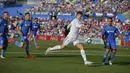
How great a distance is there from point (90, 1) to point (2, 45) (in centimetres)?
5178

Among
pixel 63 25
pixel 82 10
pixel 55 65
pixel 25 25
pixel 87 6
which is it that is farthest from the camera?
pixel 87 6

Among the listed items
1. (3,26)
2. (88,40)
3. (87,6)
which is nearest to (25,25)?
(3,26)

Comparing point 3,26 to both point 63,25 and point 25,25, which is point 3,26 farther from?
point 63,25

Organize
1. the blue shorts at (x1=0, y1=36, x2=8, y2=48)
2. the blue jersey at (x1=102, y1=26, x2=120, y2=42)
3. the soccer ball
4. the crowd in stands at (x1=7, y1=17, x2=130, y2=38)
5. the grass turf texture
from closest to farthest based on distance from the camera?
the grass turf texture < the blue jersey at (x1=102, y1=26, x2=120, y2=42) < the blue shorts at (x1=0, y1=36, x2=8, y2=48) < the soccer ball < the crowd in stands at (x1=7, y1=17, x2=130, y2=38)

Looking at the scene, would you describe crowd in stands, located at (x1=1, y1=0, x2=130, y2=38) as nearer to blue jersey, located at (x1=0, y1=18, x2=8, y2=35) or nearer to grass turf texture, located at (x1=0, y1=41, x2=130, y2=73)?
blue jersey, located at (x1=0, y1=18, x2=8, y2=35)

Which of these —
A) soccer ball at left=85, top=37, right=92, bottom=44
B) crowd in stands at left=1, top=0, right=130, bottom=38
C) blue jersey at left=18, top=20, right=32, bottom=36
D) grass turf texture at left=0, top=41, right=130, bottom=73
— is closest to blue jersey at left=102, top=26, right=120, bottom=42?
grass turf texture at left=0, top=41, right=130, bottom=73

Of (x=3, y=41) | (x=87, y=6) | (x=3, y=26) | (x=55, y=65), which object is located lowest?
(x=87, y=6)

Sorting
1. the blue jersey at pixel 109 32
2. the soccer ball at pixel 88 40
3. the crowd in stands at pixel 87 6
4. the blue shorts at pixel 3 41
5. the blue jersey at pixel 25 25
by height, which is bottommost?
the soccer ball at pixel 88 40

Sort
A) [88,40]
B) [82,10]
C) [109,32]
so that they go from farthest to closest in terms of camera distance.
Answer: [82,10] → [88,40] → [109,32]

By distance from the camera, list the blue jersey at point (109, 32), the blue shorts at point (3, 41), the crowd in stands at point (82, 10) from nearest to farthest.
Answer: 1. the blue jersey at point (109, 32)
2. the blue shorts at point (3, 41)
3. the crowd in stands at point (82, 10)

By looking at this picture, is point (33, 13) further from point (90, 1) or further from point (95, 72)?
point (95, 72)

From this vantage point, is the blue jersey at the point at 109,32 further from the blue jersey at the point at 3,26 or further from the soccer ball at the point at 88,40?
the soccer ball at the point at 88,40

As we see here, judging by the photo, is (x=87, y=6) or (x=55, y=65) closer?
(x=55, y=65)

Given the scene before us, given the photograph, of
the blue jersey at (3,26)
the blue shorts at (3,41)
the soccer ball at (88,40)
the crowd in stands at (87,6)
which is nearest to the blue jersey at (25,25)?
the blue jersey at (3,26)
